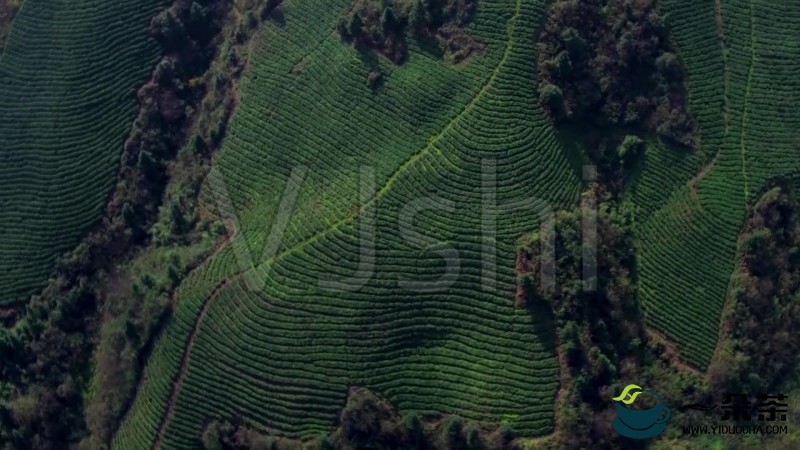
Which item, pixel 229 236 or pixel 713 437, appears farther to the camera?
pixel 229 236

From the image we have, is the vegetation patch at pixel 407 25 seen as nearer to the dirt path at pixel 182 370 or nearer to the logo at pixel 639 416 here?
the dirt path at pixel 182 370

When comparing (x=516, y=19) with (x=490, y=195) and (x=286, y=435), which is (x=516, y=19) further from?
(x=286, y=435)

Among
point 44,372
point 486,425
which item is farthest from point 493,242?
point 44,372

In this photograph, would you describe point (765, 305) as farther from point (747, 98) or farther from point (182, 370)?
point (182, 370)

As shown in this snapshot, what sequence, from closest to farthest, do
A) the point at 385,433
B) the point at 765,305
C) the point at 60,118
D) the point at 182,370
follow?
the point at 385,433 → the point at 765,305 → the point at 182,370 → the point at 60,118

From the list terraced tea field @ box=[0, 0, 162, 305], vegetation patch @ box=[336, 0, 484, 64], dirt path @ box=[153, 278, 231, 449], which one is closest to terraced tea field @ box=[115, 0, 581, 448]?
dirt path @ box=[153, 278, 231, 449]

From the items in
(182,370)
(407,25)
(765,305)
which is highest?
(407,25)

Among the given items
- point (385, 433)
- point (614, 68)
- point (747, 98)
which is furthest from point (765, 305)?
point (385, 433)
